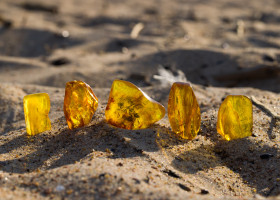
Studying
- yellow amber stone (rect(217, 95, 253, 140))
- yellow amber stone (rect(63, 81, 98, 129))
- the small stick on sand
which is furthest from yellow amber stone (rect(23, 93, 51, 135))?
the small stick on sand

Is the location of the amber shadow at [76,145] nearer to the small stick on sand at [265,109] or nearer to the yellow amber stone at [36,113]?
the yellow amber stone at [36,113]

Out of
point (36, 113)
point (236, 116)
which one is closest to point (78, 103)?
point (36, 113)

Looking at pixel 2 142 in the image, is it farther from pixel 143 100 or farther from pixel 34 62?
pixel 34 62

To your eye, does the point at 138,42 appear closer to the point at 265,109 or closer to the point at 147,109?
the point at 265,109

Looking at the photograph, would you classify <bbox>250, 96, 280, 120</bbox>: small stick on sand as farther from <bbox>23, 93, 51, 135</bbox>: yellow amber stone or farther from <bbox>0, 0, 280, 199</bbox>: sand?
<bbox>23, 93, 51, 135</bbox>: yellow amber stone

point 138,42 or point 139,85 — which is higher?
point 138,42

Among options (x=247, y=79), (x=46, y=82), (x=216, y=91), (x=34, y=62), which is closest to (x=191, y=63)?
(x=247, y=79)
